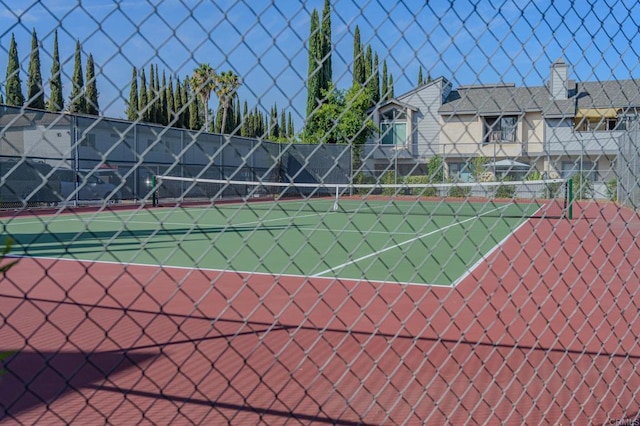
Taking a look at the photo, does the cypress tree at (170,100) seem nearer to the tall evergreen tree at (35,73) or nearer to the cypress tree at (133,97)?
the cypress tree at (133,97)

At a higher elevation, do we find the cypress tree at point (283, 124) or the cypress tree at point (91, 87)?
the cypress tree at point (91, 87)

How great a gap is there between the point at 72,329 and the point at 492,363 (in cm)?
344

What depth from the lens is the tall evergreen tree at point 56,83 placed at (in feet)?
5.23

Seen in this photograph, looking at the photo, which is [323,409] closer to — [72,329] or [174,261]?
[72,329]

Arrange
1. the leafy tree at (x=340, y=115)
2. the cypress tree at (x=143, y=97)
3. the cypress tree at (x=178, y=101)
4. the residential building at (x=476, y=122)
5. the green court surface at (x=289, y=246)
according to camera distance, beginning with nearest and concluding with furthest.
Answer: the cypress tree at (x=143, y=97) → the cypress tree at (x=178, y=101) → the leafy tree at (x=340, y=115) → the residential building at (x=476, y=122) → the green court surface at (x=289, y=246)

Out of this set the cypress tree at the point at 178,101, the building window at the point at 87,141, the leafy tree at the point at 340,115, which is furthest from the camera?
the leafy tree at the point at 340,115

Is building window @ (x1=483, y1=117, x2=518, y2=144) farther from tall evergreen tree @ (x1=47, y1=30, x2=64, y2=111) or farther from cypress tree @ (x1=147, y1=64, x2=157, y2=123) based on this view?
tall evergreen tree @ (x1=47, y1=30, x2=64, y2=111)

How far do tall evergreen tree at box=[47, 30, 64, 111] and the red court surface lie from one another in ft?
3.47

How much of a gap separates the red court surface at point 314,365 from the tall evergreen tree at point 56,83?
106cm

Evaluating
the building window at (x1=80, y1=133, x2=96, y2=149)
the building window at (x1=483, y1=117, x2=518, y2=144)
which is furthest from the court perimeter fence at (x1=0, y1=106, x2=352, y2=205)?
the building window at (x1=483, y1=117, x2=518, y2=144)

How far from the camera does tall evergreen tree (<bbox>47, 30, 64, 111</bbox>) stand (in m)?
1.59

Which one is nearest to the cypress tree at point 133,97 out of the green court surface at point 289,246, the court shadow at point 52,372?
the court shadow at point 52,372

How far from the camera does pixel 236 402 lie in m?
3.65

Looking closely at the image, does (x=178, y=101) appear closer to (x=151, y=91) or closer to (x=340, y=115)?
(x=151, y=91)
